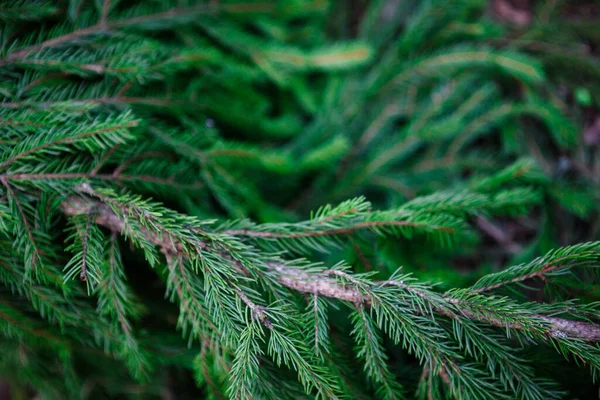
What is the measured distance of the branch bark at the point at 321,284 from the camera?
889 mm

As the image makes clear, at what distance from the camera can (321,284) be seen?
102cm

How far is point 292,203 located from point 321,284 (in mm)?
887

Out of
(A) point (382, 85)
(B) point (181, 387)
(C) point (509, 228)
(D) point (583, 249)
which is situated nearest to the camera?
(D) point (583, 249)

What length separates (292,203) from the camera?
188cm

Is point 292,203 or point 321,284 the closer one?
point 321,284

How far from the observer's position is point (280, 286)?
3.38 feet

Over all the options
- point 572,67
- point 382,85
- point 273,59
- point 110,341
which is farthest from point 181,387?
point 572,67

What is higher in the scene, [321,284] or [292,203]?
[321,284]

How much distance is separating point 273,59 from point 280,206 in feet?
2.26

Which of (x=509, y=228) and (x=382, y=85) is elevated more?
(x=382, y=85)

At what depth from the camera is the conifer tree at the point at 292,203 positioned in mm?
969

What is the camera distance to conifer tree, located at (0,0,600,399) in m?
0.97

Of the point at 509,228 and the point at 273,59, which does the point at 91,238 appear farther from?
the point at 509,228

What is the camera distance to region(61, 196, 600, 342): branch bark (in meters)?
0.89
